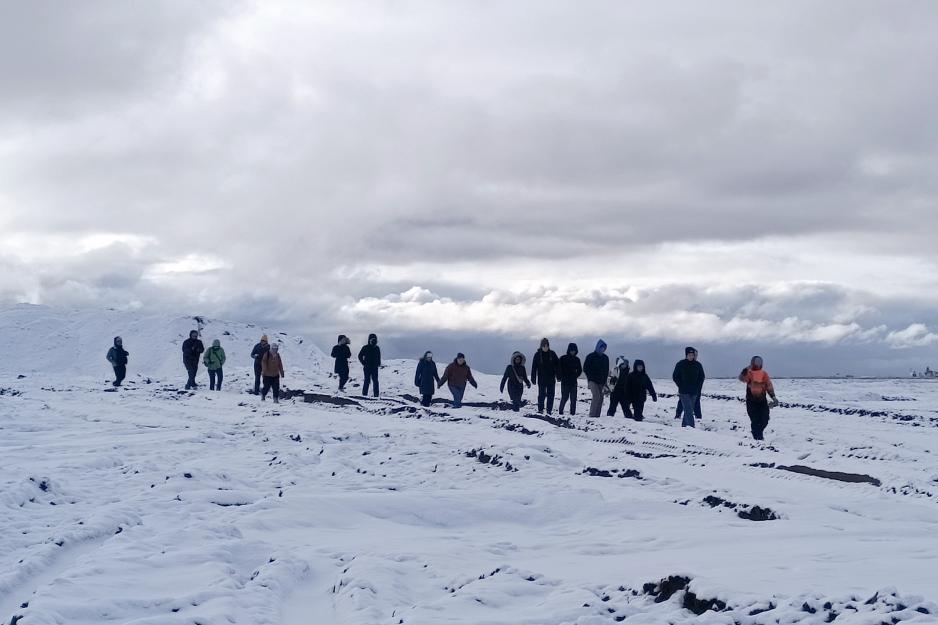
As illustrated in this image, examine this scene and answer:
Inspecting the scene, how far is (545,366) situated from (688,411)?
153 inches

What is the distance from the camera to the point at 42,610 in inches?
278

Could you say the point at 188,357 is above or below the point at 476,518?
above

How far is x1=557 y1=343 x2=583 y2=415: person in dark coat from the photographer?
23.4m

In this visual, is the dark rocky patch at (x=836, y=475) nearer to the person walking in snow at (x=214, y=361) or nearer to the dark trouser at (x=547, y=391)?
the dark trouser at (x=547, y=391)

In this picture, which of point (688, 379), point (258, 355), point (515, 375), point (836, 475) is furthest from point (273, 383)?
point (836, 475)

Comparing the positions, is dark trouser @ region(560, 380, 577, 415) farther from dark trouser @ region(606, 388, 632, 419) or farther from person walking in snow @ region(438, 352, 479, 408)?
person walking in snow @ region(438, 352, 479, 408)

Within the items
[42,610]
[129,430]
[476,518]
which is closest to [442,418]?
[129,430]

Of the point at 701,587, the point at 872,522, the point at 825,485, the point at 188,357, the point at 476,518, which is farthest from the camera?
the point at 188,357

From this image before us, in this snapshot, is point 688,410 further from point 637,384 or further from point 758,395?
point 758,395

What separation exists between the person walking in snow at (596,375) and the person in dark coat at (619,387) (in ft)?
1.50

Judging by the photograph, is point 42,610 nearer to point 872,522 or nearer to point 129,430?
point 872,522

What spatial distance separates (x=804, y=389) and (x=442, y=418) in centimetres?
3280

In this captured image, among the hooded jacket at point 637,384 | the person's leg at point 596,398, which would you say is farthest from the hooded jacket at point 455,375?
the hooded jacket at point 637,384

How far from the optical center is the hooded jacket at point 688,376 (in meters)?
22.0
